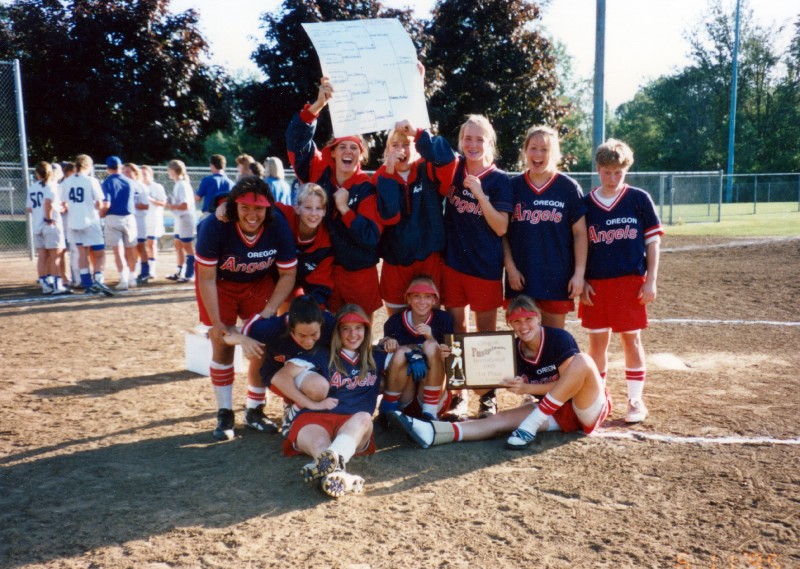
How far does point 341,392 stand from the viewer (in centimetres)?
402

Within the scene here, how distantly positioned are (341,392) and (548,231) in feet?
5.62

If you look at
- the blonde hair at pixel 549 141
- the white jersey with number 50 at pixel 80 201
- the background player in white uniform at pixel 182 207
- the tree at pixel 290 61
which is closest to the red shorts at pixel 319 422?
the blonde hair at pixel 549 141

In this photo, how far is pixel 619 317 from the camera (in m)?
4.53

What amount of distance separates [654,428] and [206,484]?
274cm

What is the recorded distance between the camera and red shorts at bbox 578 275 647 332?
178 inches

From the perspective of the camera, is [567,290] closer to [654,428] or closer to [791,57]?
[654,428]

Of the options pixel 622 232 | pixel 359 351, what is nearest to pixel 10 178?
pixel 359 351

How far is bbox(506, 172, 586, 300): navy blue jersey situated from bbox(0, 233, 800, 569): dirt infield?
987mm

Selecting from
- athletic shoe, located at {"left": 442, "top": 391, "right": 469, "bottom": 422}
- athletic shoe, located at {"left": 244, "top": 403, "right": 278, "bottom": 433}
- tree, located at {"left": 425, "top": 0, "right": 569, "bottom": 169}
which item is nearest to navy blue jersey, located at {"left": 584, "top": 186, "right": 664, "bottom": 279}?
athletic shoe, located at {"left": 442, "top": 391, "right": 469, "bottom": 422}

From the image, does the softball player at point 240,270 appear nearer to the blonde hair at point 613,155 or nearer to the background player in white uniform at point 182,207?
the blonde hair at point 613,155

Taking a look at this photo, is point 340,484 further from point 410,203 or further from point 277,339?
point 410,203

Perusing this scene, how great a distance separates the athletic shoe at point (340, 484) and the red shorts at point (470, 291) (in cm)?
162

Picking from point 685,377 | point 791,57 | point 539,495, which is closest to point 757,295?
point 685,377

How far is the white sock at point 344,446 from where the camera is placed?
3.56 metres
